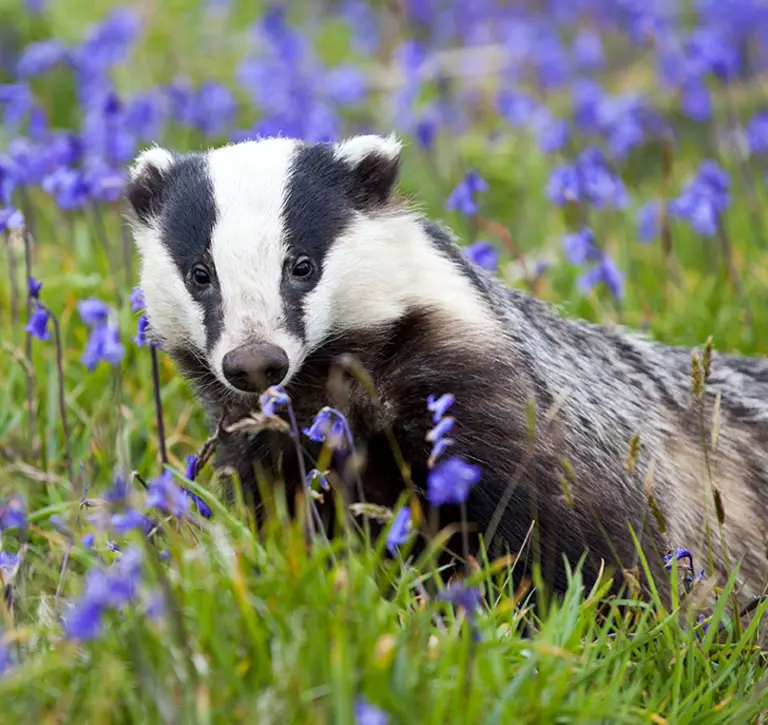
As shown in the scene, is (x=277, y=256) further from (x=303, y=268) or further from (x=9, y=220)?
(x=9, y=220)

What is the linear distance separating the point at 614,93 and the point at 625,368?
500 centimetres

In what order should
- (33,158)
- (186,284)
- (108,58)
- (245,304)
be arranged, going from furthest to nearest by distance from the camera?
(108,58) < (33,158) < (186,284) < (245,304)

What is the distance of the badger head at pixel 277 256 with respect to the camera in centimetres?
312

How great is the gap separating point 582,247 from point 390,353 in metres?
1.71

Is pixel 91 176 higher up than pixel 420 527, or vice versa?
pixel 91 176

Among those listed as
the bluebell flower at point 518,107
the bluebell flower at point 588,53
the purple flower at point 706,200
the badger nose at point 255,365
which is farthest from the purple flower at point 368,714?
the bluebell flower at point 588,53

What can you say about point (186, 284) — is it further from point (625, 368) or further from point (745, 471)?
point (745, 471)

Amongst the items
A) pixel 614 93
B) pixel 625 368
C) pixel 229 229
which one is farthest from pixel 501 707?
pixel 614 93

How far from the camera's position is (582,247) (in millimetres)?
4875

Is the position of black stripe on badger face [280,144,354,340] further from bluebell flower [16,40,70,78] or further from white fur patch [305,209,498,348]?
bluebell flower [16,40,70,78]

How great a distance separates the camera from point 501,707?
7.66 ft

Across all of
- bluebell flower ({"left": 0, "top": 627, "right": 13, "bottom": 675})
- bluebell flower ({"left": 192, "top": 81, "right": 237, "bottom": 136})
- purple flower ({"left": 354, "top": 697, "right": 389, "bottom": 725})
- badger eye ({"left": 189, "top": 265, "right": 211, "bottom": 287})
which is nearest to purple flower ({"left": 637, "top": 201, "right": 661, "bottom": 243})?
bluebell flower ({"left": 192, "top": 81, "right": 237, "bottom": 136})

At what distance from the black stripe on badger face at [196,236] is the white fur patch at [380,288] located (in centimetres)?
25

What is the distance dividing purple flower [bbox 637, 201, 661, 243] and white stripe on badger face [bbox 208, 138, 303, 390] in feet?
9.00
